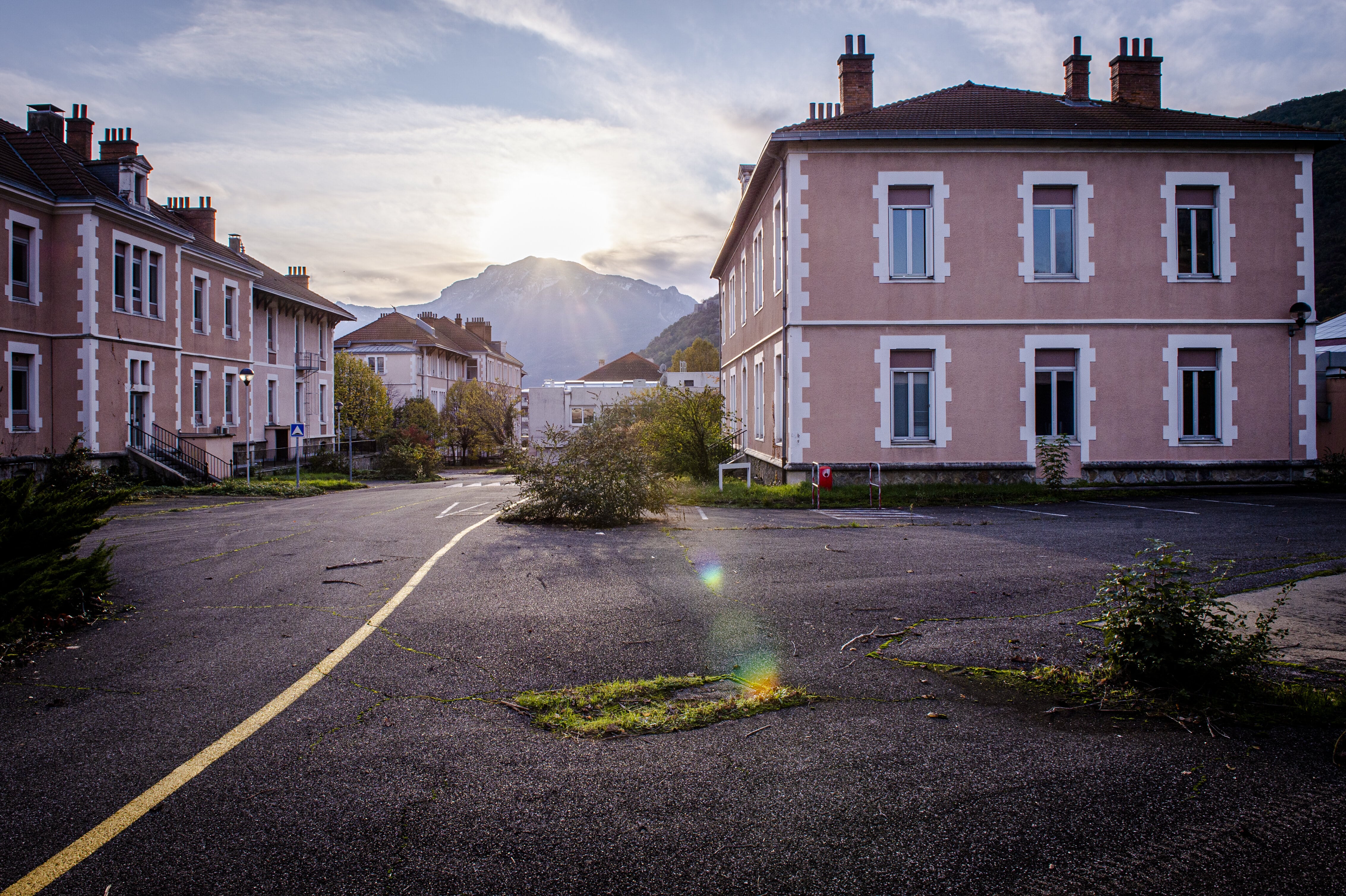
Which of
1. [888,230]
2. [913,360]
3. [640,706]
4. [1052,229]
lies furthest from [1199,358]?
[640,706]

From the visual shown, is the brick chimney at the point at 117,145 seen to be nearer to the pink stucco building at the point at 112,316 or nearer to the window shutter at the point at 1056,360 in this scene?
the pink stucco building at the point at 112,316

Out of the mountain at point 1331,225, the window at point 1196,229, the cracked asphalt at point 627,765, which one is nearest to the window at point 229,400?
the cracked asphalt at point 627,765

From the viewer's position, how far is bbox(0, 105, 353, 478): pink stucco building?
20906mm

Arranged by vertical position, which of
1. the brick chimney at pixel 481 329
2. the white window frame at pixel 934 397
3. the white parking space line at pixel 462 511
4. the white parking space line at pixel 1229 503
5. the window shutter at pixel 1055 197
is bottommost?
the white parking space line at pixel 462 511

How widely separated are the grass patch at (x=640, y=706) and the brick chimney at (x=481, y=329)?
7541 cm

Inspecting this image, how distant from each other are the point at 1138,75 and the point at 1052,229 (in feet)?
19.6

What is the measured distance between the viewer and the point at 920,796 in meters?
3.04

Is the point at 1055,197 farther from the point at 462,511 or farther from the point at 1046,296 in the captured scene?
the point at 462,511

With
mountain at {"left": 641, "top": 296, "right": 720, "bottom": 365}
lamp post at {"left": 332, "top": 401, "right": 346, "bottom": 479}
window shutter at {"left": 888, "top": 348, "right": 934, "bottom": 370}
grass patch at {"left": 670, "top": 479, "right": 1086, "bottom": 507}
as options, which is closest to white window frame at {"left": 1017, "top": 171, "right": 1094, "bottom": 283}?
window shutter at {"left": 888, "top": 348, "right": 934, "bottom": 370}

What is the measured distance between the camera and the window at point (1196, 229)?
17.2 metres

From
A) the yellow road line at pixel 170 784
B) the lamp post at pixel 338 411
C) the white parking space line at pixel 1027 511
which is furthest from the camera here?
the lamp post at pixel 338 411

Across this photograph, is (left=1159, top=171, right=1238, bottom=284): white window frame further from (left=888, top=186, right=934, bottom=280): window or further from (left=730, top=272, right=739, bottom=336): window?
(left=730, top=272, right=739, bottom=336): window

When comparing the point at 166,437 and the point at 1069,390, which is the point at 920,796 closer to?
the point at 1069,390

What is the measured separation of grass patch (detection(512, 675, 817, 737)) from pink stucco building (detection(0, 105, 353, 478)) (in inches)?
886
